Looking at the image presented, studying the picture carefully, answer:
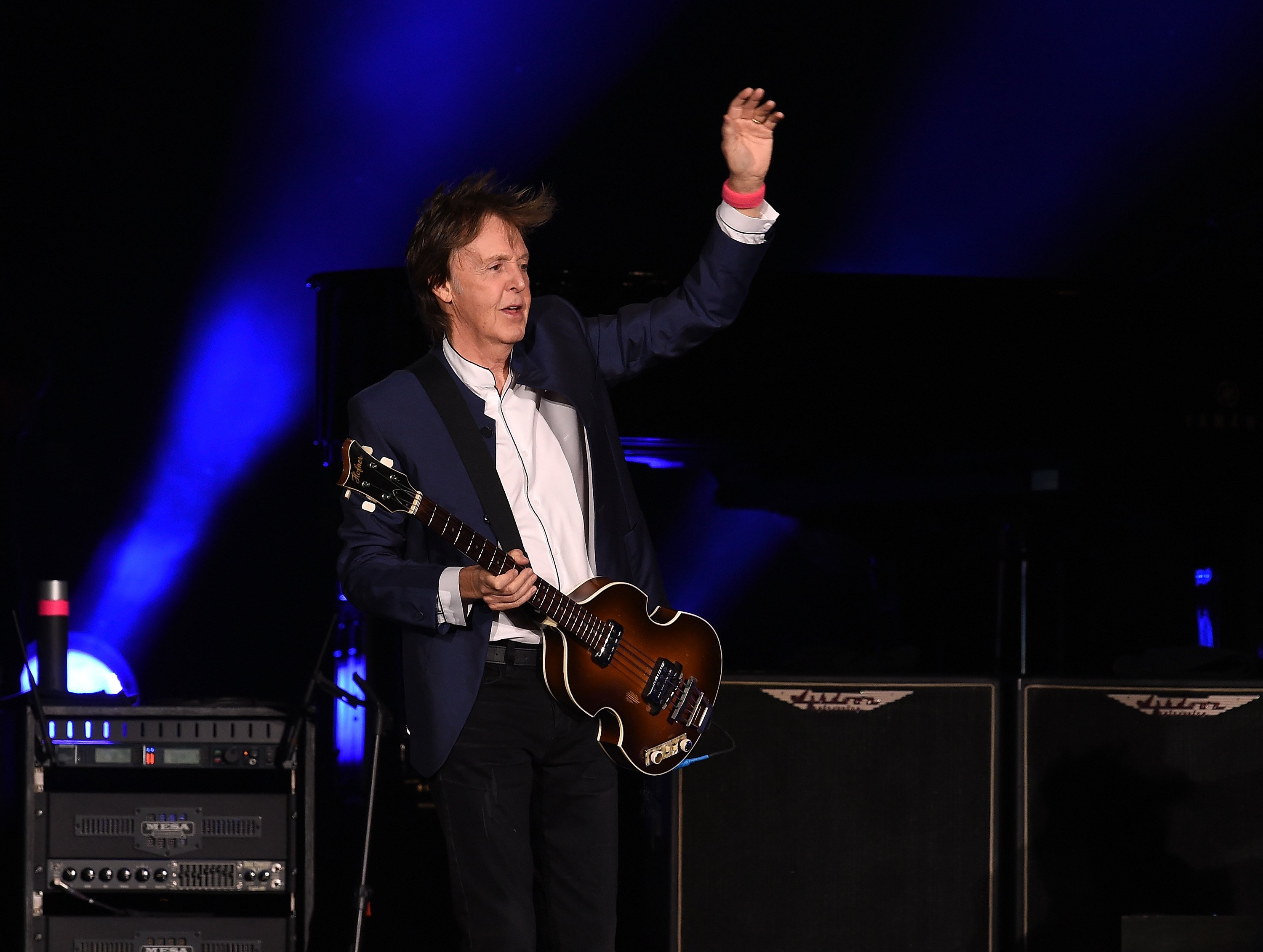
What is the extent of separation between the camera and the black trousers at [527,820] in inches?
82.7

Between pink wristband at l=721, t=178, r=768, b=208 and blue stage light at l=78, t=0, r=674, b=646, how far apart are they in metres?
4.14

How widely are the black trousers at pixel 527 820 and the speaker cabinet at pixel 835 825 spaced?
669mm

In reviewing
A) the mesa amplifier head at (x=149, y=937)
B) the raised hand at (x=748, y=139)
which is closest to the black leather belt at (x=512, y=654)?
the raised hand at (x=748, y=139)

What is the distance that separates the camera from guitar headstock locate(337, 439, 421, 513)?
2082 millimetres

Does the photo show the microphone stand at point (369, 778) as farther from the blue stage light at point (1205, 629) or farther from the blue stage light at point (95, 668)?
the blue stage light at point (1205, 629)

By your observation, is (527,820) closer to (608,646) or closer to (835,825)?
(608,646)

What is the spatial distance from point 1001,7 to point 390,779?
460 centimetres

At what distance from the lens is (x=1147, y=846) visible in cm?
285

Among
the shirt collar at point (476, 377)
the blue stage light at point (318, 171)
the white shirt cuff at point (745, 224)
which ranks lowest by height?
the shirt collar at point (476, 377)

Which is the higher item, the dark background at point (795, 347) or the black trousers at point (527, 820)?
the dark background at point (795, 347)

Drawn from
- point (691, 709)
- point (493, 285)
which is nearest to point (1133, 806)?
point (691, 709)

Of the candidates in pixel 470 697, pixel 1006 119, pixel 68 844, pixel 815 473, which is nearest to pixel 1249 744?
pixel 470 697

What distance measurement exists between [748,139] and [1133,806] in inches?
68.2

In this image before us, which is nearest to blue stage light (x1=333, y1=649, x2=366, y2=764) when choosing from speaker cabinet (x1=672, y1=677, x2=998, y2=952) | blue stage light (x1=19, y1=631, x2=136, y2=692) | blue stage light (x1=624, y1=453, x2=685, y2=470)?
blue stage light (x1=19, y1=631, x2=136, y2=692)
